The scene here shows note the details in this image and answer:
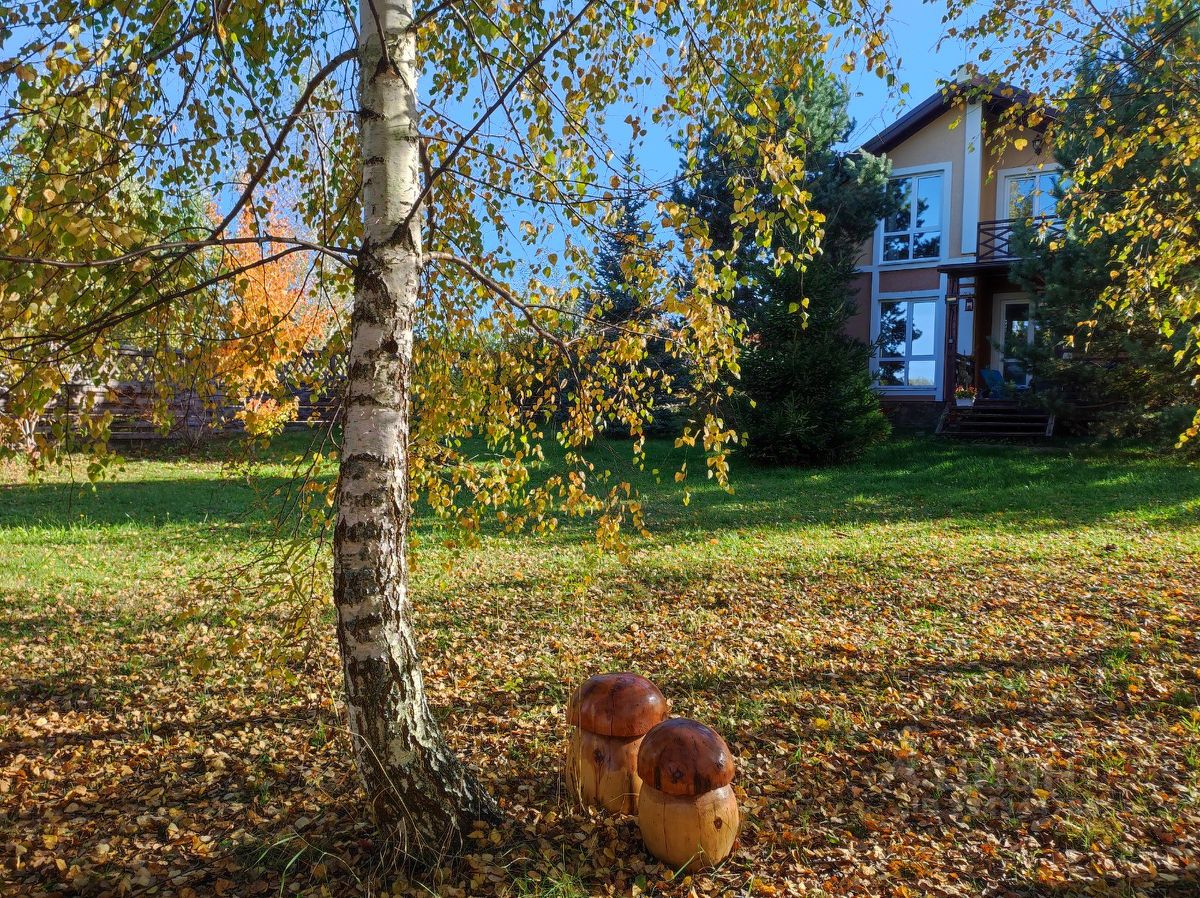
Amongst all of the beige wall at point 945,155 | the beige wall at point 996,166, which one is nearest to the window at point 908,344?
the beige wall at point 945,155

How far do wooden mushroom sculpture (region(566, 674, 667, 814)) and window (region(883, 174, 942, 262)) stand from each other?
1919 cm

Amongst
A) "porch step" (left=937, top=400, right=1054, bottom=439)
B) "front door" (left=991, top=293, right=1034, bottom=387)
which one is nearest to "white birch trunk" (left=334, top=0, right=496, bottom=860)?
"porch step" (left=937, top=400, right=1054, bottom=439)

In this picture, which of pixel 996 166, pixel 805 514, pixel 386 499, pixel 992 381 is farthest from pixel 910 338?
pixel 386 499

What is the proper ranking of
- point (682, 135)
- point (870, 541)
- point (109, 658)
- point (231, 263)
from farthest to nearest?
1. point (870, 541)
2. point (109, 658)
3. point (682, 135)
4. point (231, 263)

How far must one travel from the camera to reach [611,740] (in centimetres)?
315

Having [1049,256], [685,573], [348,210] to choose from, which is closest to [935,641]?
[685,573]

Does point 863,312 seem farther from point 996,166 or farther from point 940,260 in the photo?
point 996,166

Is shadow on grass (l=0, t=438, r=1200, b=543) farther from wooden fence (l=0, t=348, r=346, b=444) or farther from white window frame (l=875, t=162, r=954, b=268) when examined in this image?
white window frame (l=875, t=162, r=954, b=268)

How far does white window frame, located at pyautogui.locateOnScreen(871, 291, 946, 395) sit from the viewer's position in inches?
760

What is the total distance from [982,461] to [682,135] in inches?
490

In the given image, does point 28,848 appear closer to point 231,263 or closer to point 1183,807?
point 231,263

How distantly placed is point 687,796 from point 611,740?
18.5 inches

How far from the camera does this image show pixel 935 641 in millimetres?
5445

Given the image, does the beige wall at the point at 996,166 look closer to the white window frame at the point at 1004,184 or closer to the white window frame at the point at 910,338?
the white window frame at the point at 1004,184
